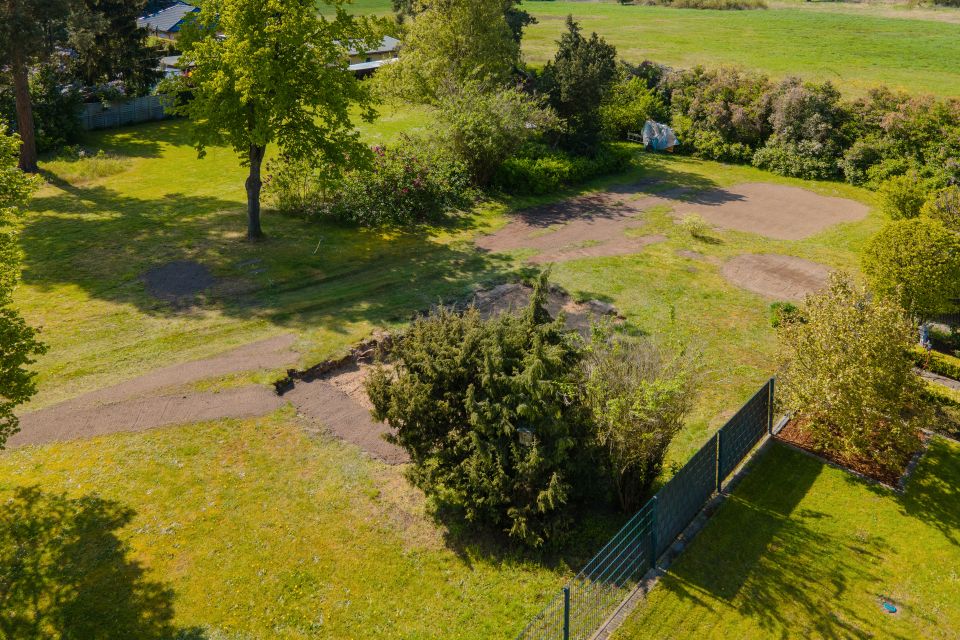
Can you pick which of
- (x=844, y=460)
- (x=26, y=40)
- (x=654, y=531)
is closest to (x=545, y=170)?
(x=844, y=460)

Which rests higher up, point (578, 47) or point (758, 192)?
point (578, 47)

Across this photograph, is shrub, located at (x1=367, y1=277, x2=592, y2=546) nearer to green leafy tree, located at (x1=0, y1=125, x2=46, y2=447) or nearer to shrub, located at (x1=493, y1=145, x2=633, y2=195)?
green leafy tree, located at (x1=0, y1=125, x2=46, y2=447)

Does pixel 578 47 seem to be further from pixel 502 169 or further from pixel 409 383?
pixel 409 383

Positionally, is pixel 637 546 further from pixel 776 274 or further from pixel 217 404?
pixel 776 274

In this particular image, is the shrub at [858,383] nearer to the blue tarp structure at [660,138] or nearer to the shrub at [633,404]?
the shrub at [633,404]

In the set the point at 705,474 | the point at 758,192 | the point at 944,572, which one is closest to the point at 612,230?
the point at 758,192

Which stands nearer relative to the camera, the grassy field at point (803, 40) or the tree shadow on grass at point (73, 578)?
the tree shadow on grass at point (73, 578)

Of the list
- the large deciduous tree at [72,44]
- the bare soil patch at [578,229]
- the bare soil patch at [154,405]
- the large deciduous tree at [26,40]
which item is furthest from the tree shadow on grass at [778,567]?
the large deciduous tree at [72,44]
